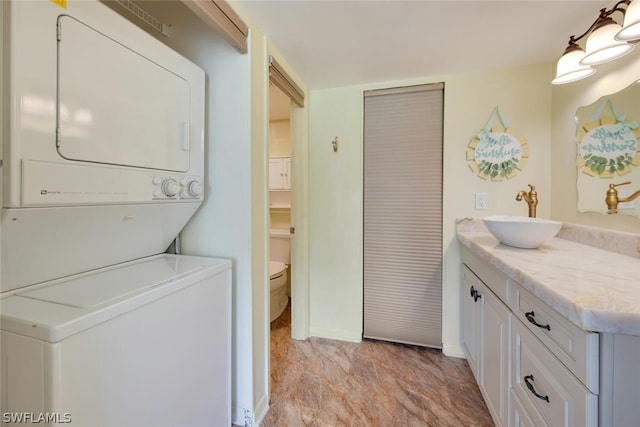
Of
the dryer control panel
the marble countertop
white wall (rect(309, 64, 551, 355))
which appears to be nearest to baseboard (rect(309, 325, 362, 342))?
white wall (rect(309, 64, 551, 355))

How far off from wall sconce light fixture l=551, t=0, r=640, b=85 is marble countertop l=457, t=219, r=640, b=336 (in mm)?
826

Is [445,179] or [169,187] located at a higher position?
[445,179]

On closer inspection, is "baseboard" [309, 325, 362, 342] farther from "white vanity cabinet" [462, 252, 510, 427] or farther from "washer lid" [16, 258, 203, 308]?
"washer lid" [16, 258, 203, 308]

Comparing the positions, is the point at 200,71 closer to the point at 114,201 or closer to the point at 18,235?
the point at 114,201

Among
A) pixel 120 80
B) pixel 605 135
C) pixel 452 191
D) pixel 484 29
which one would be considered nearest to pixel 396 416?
pixel 452 191

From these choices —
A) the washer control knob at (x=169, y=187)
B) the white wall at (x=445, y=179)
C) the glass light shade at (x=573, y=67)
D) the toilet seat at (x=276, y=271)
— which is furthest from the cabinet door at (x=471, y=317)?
the washer control knob at (x=169, y=187)

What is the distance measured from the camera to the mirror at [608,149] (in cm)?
128

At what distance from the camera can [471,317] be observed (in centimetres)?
172

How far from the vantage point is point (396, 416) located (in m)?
1.47

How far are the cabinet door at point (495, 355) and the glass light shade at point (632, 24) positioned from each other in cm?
117

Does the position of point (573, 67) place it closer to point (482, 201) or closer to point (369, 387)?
point (482, 201)

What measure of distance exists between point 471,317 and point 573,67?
1.49 metres

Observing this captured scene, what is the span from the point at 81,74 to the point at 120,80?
128 mm

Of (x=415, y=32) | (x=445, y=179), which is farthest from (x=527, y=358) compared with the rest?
(x=415, y=32)
